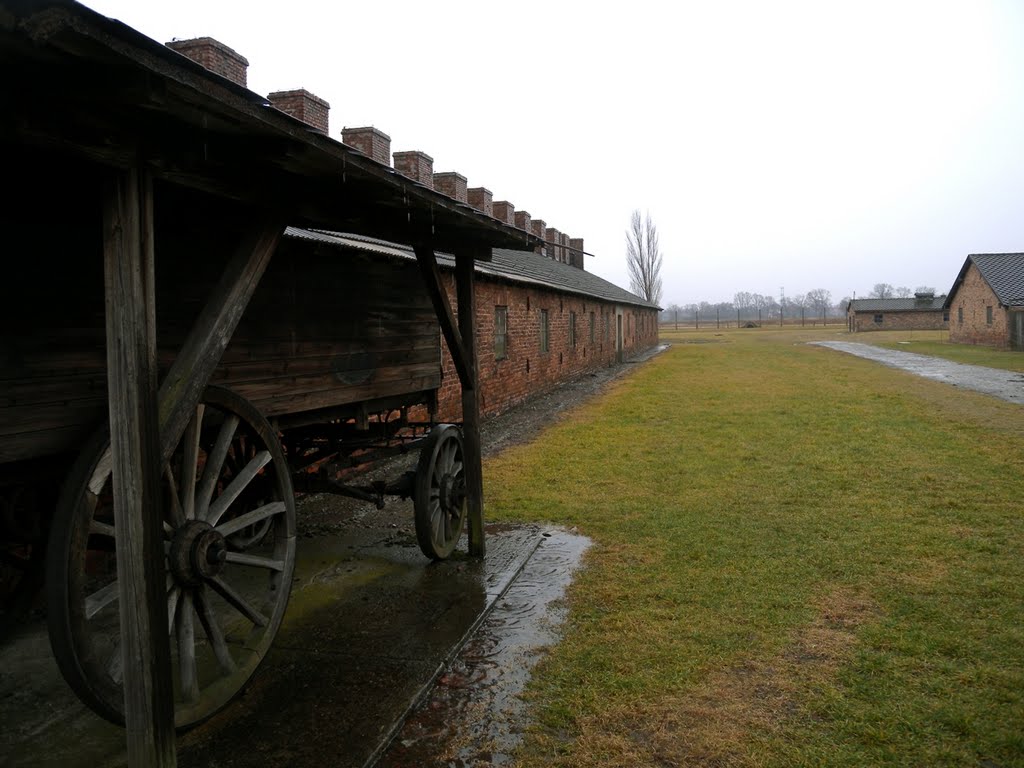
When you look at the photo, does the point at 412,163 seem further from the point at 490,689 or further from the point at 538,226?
the point at 538,226

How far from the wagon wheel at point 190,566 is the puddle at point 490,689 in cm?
85

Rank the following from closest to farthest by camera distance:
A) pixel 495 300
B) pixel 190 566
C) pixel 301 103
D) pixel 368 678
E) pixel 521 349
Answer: pixel 190 566 → pixel 368 678 → pixel 301 103 → pixel 495 300 → pixel 521 349

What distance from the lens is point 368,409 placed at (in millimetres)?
5473

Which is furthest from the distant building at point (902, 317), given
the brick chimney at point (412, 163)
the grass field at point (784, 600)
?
the grass field at point (784, 600)

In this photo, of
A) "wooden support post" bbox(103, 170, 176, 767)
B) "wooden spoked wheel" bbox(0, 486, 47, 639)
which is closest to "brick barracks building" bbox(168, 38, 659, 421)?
"wooden support post" bbox(103, 170, 176, 767)

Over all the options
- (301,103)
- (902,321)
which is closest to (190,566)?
(301,103)

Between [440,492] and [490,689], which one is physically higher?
[440,492]

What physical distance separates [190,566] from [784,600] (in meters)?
3.52

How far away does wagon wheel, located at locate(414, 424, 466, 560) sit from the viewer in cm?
511

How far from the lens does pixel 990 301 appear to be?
33781 mm

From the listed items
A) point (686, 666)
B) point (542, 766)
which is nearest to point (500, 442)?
point (686, 666)

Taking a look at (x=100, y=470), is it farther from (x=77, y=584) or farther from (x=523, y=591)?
(x=523, y=591)

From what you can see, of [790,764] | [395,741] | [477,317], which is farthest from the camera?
[477,317]

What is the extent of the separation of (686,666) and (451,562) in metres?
2.33
